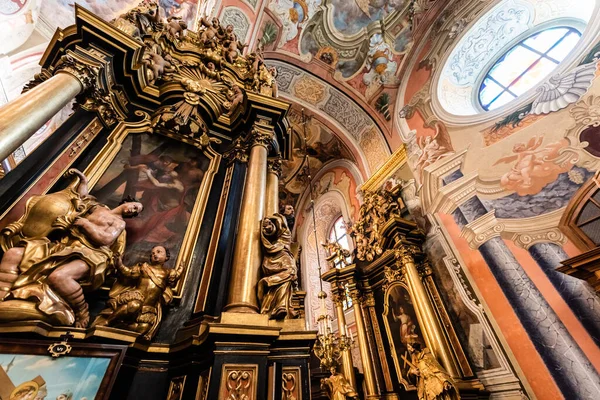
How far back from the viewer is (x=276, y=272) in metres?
2.24

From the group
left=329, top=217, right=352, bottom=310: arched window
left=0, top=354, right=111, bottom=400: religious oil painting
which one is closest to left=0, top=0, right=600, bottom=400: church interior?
left=0, top=354, right=111, bottom=400: religious oil painting

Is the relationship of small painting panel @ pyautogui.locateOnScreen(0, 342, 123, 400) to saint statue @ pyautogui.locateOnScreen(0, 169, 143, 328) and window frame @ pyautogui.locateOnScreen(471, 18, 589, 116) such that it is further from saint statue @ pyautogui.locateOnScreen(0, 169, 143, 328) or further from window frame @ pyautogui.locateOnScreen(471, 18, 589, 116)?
window frame @ pyautogui.locateOnScreen(471, 18, 589, 116)

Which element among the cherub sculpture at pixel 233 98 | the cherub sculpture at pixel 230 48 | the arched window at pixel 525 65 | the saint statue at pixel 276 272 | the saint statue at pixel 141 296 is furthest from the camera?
the arched window at pixel 525 65

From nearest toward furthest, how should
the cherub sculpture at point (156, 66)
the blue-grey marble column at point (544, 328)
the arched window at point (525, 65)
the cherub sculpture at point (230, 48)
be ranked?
the blue-grey marble column at point (544, 328)
the cherub sculpture at point (156, 66)
the cherub sculpture at point (230, 48)
the arched window at point (525, 65)

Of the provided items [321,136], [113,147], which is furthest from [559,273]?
[321,136]

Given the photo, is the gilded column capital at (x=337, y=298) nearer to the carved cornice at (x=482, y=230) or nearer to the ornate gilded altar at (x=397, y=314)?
the ornate gilded altar at (x=397, y=314)

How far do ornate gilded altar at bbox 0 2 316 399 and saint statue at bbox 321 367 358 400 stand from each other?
283 centimetres

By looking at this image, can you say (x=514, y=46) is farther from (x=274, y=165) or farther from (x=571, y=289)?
(x=274, y=165)

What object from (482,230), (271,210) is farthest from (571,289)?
(271,210)

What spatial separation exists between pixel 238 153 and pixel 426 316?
3696mm

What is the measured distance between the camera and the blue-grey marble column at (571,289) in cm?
289

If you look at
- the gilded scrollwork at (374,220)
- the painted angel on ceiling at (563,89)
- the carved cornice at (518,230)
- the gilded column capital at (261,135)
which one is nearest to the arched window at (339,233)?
the gilded scrollwork at (374,220)

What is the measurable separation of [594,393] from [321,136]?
319 inches

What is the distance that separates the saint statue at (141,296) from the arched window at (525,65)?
667 centimetres
